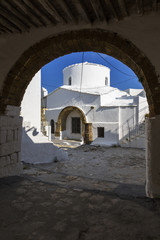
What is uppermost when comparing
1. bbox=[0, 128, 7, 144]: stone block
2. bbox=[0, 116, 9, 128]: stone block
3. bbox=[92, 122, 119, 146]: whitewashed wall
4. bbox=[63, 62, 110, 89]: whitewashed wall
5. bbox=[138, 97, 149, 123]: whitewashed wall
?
bbox=[63, 62, 110, 89]: whitewashed wall

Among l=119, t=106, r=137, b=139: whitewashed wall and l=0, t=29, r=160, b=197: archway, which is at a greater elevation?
l=0, t=29, r=160, b=197: archway

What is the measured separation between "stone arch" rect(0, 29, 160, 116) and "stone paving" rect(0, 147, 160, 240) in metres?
1.53

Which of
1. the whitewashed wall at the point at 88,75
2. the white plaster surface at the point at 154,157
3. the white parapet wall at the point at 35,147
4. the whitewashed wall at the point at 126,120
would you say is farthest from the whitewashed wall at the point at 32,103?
the whitewashed wall at the point at 88,75

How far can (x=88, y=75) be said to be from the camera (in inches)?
659

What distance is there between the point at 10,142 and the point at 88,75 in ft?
48.1

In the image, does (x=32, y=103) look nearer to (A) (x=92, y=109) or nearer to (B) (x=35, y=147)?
(B) (x=35, y=147)

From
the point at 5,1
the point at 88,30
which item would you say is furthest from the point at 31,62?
the point at 88,30

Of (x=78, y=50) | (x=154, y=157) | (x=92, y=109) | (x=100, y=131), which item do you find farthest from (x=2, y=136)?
(x=92, y=109)

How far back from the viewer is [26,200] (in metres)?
2.44

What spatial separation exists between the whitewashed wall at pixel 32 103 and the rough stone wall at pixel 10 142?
4786mm

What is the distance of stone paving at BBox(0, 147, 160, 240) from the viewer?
165cm

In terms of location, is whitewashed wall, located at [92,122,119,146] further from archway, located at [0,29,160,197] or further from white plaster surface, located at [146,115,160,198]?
white plaster surface, located at [146,115,160,198]

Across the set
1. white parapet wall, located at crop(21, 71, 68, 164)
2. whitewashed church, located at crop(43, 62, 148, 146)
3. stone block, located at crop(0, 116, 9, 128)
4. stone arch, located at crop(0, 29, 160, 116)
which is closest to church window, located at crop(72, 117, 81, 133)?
whitewashed church, located at crop(43, 62, 148, 146)

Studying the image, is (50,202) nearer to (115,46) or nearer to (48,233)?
(48,233)
